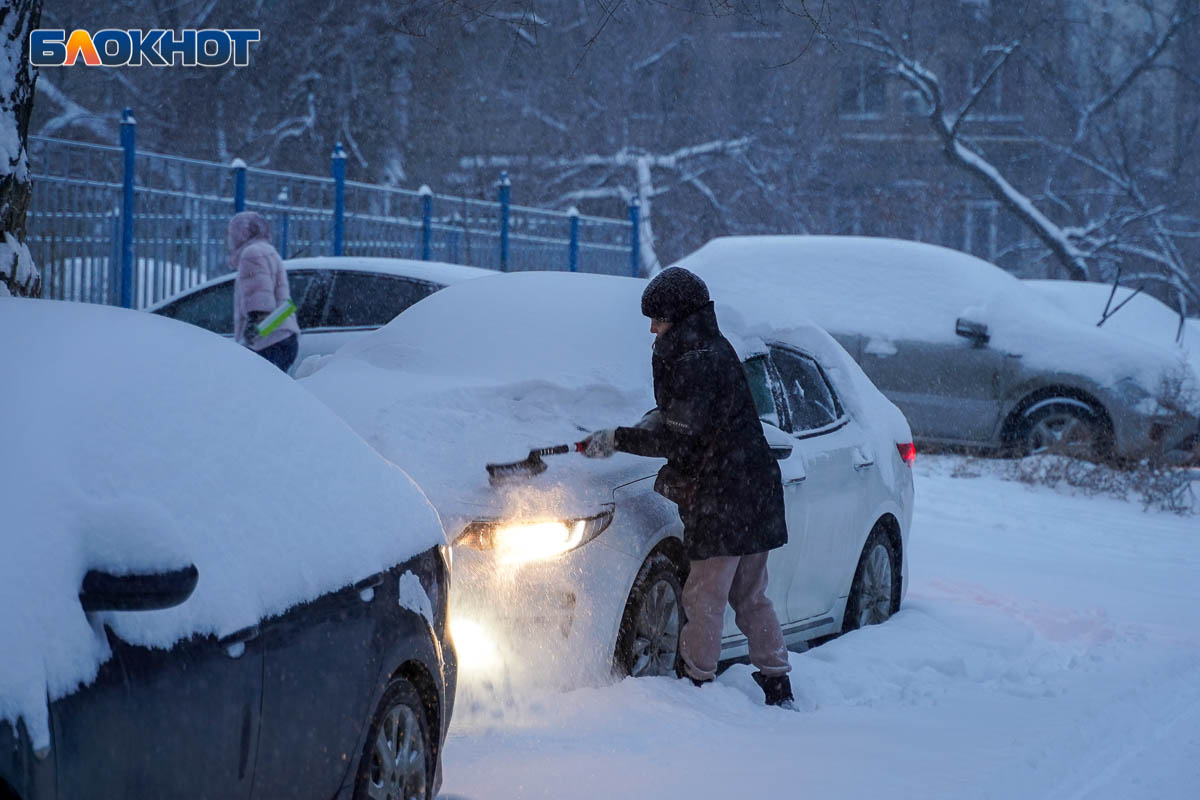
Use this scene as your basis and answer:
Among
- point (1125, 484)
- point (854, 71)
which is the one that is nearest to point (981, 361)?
point (1125, 484)

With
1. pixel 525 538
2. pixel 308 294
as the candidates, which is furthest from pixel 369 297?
pixel 525 538

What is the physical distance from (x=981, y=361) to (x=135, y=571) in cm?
1126

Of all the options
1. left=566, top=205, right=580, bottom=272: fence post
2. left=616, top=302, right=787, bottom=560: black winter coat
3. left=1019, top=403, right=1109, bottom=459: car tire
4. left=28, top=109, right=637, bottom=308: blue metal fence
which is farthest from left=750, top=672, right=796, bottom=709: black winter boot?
left=566, top=205, right=580, bottom=272: fence post

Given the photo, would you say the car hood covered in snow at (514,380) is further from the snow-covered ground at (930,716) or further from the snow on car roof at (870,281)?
the snow on car roof at (870,281)

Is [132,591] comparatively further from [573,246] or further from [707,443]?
[573,246]

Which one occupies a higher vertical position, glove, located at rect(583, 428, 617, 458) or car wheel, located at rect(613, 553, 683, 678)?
glove, located at rect(583, 428, 617, 458)

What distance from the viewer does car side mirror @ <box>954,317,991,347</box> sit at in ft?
43.2

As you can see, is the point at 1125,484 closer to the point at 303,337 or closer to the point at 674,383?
the point at 303,337

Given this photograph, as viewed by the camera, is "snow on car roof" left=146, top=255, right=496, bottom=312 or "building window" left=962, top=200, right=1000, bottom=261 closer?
"snow on car roof" left=146, top=255, right=496, bottom=312

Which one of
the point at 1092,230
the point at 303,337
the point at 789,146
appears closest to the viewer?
the point at 303,337

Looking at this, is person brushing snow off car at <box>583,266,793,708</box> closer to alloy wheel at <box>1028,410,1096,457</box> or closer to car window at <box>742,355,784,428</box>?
car window at <box>742,355,784,428</box>

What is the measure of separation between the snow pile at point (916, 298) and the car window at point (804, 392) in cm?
573

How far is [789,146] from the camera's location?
117ft

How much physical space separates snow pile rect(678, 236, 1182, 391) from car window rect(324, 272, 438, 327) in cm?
373
